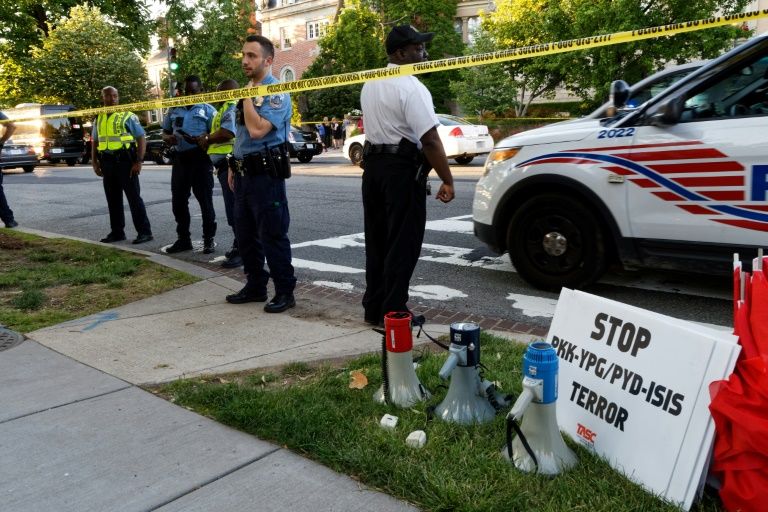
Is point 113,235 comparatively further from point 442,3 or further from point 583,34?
point 442,3

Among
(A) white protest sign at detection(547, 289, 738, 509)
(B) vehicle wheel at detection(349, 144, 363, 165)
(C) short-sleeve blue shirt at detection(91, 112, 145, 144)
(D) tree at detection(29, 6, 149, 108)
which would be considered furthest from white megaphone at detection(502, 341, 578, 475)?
(D) tree at detection(29, 6, 149, 108)

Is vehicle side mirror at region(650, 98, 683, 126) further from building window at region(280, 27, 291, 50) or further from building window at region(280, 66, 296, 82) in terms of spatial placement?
building window at region(280, 27, 291, 50)

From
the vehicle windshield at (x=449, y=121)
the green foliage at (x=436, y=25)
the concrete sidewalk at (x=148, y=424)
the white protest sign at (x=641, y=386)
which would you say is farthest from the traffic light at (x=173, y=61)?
the green foliage at (x=436, y=25)

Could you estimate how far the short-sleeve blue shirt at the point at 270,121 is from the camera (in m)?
5.07

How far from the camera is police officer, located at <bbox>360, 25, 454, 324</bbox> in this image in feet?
14.0

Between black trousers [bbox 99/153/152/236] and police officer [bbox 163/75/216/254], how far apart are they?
34.2 inches

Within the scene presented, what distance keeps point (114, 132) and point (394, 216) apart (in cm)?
540

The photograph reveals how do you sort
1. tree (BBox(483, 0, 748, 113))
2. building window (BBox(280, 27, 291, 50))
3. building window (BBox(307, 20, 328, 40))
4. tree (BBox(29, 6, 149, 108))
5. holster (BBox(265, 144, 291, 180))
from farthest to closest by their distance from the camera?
building window (BBox(280, 27, 291, 50)) < building window (BBox(307, 20, 328, 40)) < tree (BBox(29, 6, 149, 108)) < tree (BBox(483, 0, 748, 113)) < holster (BBox(265, 144, 291, 180))

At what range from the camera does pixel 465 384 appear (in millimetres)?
3127

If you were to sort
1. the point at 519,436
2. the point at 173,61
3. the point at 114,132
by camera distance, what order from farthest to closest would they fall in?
the point at 173,61, the point at 114,132, the point at 519,436

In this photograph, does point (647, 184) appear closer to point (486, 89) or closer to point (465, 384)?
point (465, 384)

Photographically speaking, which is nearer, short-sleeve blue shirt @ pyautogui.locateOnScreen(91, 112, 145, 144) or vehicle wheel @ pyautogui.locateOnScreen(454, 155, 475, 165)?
short-sleeve blue shirt @ pyautogui.locateOnScreen(91, 112, 145, 144)

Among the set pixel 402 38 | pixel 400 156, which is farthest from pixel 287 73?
pixel 400 156

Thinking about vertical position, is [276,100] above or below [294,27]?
below
